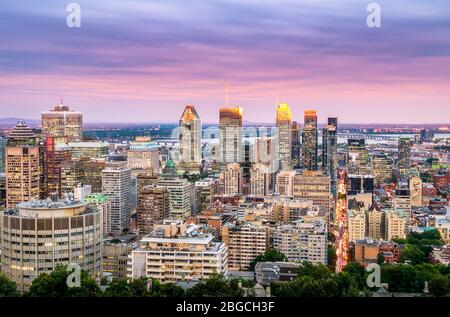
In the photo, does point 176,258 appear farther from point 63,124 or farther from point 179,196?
point 179,196

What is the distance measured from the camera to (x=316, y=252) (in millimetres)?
8867

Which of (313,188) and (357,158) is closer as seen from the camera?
→ (313,188)

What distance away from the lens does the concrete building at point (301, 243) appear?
8.80 m

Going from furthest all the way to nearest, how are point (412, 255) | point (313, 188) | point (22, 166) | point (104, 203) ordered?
1. point (313, 188)
2. point (22, 166)
3. point (104, 203)
4. point (412, 255)

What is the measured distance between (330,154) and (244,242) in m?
9.83

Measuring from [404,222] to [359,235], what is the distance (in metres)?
0.83

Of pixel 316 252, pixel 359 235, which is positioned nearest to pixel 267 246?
pixel 316 252

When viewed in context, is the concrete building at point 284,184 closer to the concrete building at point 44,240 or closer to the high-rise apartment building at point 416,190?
the high-rise apartment building at point 416,190

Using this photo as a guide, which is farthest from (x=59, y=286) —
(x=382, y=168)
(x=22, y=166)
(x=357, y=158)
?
(x=357, y=158)

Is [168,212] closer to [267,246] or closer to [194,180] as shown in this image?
[194,180]

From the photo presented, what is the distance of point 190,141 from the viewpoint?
12.1 metres

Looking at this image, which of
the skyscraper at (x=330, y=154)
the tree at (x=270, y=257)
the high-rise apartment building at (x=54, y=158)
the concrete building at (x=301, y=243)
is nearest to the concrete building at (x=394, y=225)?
the concrete building at (x=301, y=243)

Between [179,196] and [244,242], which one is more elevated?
[179,196]
